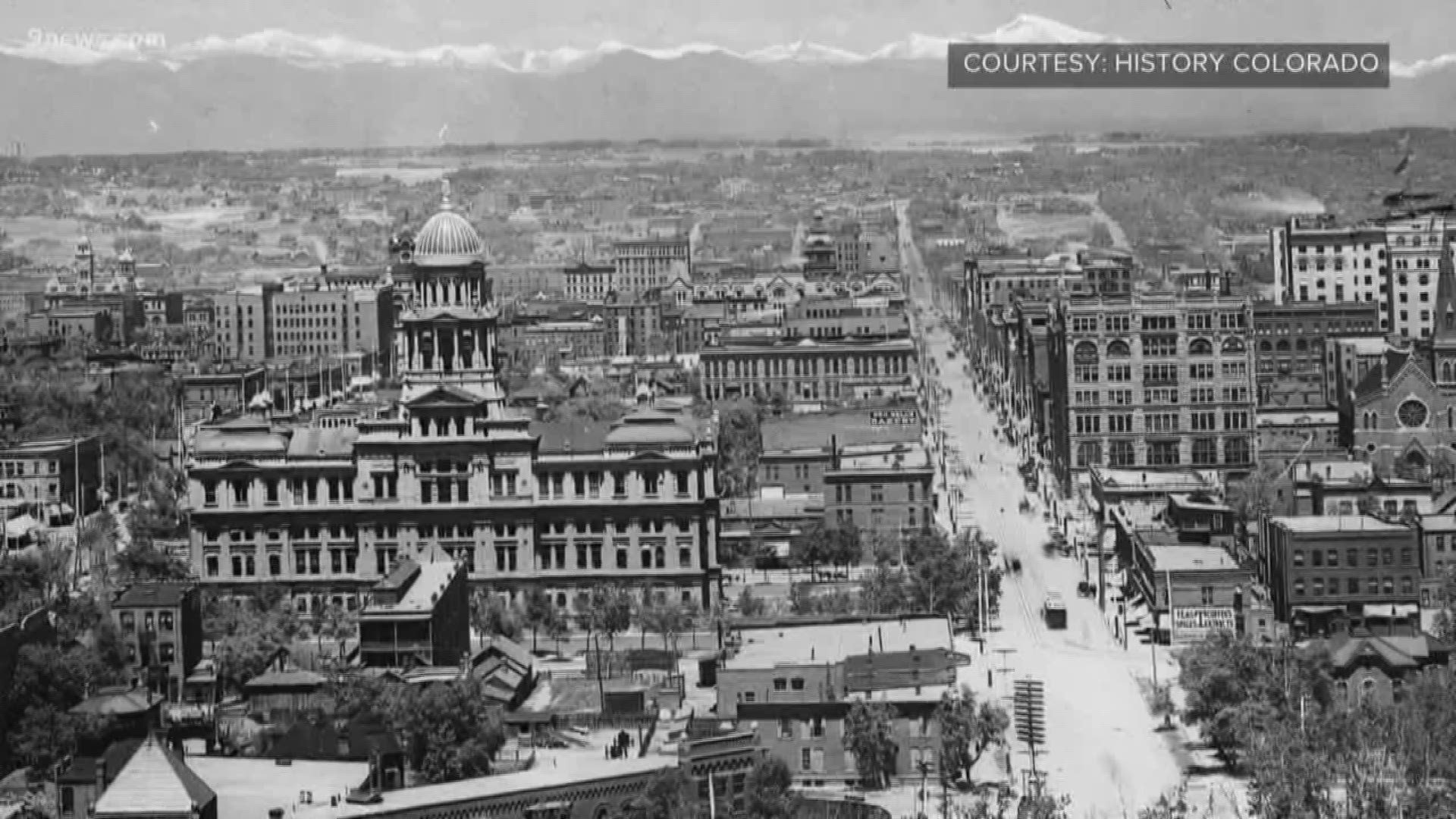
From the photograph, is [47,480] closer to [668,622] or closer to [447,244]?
[447,244]

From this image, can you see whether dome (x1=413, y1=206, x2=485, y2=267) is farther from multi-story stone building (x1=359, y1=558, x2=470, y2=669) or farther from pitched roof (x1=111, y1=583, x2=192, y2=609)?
pitched roof (x1=111, y1=583, x2=192, y2=609)

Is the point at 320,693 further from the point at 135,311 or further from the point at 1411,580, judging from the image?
the point at 135,311

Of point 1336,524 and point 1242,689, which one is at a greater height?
point 1336,524

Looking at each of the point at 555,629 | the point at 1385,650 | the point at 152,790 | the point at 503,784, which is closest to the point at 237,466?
the point at 555,629

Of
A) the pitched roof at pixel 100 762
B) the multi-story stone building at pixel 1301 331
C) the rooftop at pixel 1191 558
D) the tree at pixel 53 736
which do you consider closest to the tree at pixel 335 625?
the tree at pixel 53 736

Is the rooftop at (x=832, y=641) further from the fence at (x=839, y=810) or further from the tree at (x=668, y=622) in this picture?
the fence at (x=839, y=810)

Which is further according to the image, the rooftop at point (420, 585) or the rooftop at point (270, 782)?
the rooftop at point (420, 585)
